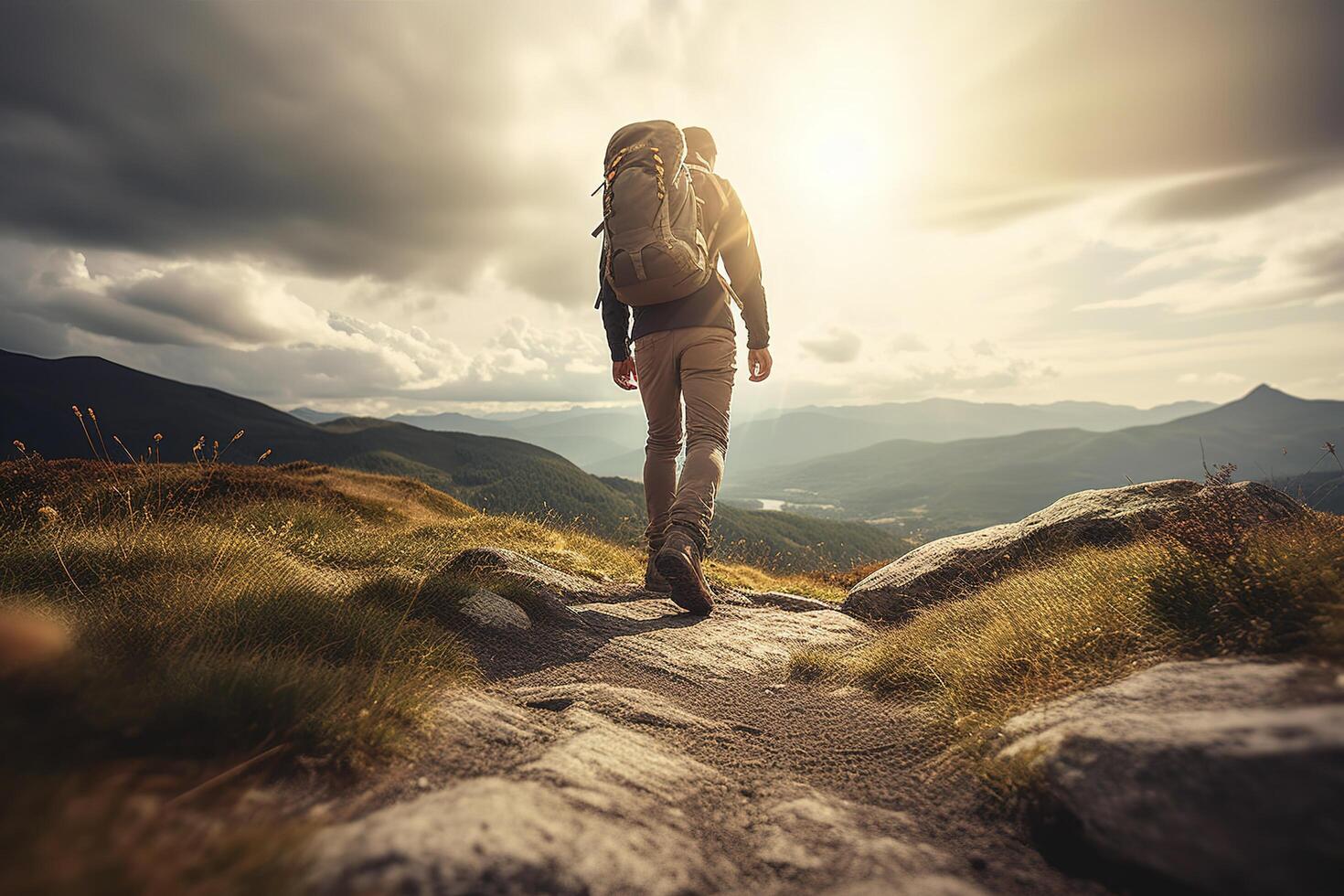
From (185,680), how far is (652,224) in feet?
12.3

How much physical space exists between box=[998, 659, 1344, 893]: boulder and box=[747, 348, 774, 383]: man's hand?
3.58 metres

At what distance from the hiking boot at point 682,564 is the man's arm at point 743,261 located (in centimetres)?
200

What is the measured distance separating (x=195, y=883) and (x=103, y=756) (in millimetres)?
631

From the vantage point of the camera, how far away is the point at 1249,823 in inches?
53.3

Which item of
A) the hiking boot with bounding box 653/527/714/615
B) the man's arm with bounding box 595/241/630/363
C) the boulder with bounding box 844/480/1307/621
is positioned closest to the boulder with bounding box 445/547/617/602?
the hiking boot with bounding box 653/527/714/615

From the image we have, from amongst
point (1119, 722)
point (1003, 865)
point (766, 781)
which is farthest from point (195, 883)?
point (1119, 722)

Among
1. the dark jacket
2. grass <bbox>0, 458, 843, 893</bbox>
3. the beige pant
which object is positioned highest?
the dark jacket

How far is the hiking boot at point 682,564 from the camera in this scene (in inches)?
162

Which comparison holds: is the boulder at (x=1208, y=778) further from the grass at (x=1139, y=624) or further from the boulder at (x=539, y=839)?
the boulder at (x=539, y=839)

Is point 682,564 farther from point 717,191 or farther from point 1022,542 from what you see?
point 1022,542

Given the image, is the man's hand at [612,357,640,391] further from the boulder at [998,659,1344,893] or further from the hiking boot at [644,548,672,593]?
the boulder at [998,659,1344,893]

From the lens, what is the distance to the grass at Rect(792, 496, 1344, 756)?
2119 mm

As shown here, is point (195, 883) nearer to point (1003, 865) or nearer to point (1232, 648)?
point (1003, 865)

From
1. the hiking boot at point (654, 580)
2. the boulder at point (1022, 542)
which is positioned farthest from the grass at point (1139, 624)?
the hiking boot at point (654, 580)
